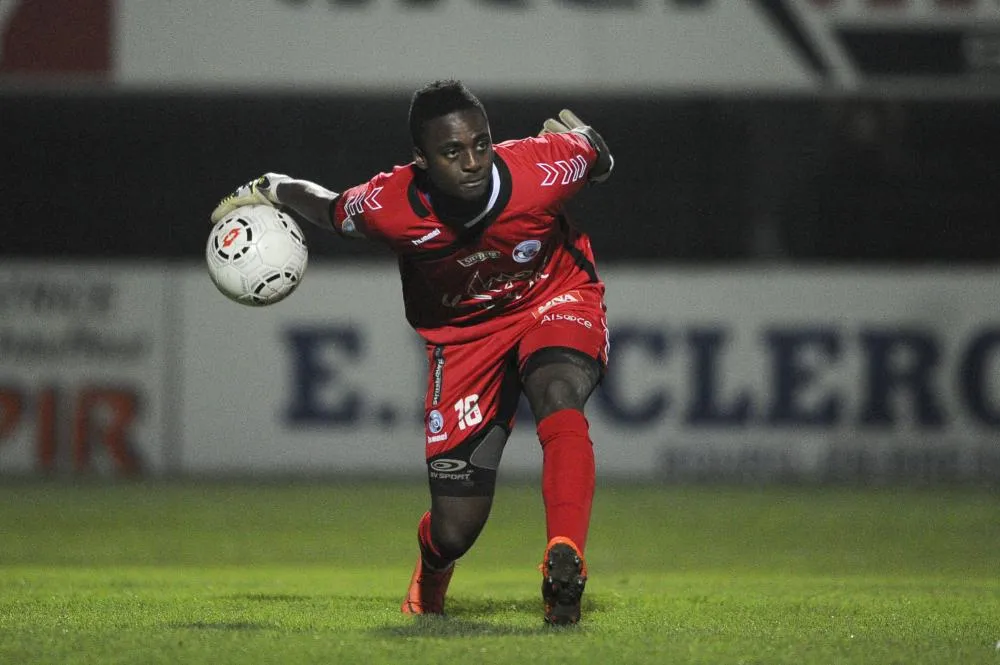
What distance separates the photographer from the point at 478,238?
541 cm

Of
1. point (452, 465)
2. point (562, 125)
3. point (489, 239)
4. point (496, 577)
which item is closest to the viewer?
point (489, 239)

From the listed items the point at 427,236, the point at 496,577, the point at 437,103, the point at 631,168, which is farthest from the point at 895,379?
the point at 437,103

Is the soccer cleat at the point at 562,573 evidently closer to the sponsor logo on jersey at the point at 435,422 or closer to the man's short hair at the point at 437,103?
the sponsor logo on jersey at the point at 435,422

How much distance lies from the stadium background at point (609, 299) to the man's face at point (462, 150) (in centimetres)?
619

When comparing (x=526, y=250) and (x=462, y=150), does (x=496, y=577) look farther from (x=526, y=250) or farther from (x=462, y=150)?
(x=462, y=150)

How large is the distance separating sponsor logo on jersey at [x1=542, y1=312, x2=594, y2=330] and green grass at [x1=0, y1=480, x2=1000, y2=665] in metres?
1.09

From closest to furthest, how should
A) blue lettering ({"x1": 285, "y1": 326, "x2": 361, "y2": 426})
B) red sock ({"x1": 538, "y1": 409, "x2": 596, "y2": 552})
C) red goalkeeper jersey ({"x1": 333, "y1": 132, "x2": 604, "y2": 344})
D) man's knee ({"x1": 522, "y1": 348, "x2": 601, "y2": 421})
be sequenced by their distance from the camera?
red sock ({"x1": 538, "y1": 409, "x2": 596, "y2": 552}), man's knee ({"x1": 522, "y1": 348, "x2": 601, "y2": 421}), red goalkeeper jersey ({"x1": 333, "y1": 132, "x2": 604, "y2": 344}), blue lettering ({"x1": 285, "y1": 326, "x2": 361, "y2": 426})

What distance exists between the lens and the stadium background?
11.3 meters

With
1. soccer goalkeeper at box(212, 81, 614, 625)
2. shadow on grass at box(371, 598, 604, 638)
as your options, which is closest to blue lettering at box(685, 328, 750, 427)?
shadow on grass at box(371, 598, 604, 638)

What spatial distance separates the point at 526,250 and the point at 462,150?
0.50m

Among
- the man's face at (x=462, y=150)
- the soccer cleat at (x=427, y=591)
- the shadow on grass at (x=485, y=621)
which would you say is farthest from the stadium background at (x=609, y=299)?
the man's face at (x=462, y=150)

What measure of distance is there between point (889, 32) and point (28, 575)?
7.50m

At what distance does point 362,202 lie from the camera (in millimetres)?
5480

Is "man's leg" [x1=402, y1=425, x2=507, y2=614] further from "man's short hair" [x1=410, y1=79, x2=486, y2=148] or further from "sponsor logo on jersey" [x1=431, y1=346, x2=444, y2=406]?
"man's short hair" [x1=410, y1=79, x2=486, y2=148]
